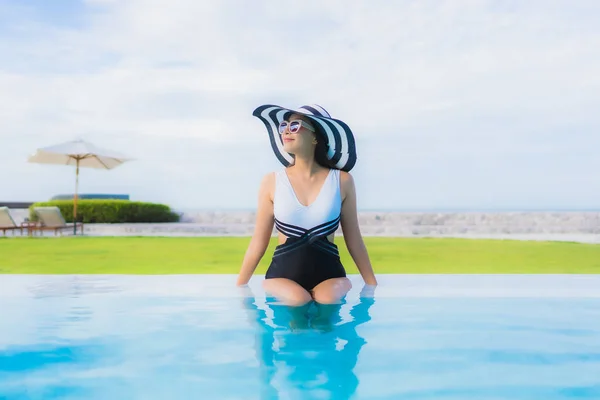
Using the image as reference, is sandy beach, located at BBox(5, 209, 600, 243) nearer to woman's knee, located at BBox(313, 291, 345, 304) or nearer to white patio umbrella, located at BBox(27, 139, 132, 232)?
white patio umbrella, located at BBox(27, 139, 132, 232)

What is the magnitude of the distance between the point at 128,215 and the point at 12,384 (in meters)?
22.6

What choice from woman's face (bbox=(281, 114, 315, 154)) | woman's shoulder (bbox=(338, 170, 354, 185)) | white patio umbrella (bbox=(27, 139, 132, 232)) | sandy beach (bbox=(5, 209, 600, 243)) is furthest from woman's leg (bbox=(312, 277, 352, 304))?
white patio umbrella (bbox=(27, 139, 132, 232))

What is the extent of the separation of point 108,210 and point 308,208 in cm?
2182

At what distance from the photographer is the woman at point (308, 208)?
4.32 metres

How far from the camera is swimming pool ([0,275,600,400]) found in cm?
304

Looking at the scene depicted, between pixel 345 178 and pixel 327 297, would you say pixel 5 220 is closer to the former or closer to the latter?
pixel 345 178

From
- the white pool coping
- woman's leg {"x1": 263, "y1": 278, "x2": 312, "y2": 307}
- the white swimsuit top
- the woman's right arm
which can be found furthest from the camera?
the white pool coping

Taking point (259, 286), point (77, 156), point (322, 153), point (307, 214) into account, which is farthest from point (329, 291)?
point (77, 156)

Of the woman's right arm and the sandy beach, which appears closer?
the woman's right arm

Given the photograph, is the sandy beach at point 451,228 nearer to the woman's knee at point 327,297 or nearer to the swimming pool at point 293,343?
the swimming pool at point 293,343

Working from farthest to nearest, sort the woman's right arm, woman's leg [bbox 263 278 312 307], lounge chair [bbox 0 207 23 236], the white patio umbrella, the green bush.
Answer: the green bush
the white patio umbrella
lounge chair [bbox 0 207 23 236]
the woman's right arm
woman's leg [bbox 263 278 312 307]

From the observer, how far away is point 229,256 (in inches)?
483

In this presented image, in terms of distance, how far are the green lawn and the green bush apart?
754 cm

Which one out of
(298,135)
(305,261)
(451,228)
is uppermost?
(298,135)
